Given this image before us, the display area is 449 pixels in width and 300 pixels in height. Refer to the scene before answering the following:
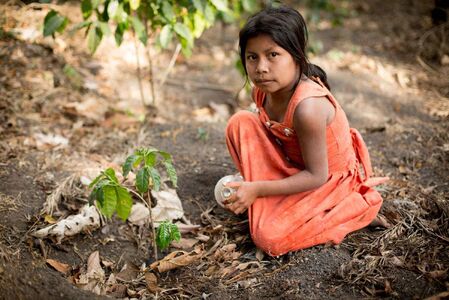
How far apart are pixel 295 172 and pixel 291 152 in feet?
0.33

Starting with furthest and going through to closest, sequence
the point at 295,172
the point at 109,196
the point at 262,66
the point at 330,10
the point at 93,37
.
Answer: the point at 330,10
the point at 93,37
the point at 295,172
the point at 262,66
the point at 109,196

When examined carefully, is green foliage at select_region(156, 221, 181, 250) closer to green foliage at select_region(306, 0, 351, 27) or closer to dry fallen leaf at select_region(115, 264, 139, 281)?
dry fallen leaf at select_region(115, 264, 139, 281)

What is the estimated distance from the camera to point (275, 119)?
2.08 metres

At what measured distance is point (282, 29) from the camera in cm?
175

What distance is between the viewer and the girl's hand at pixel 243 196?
6.28 ft

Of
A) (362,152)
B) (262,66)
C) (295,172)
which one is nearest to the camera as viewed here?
(262,66)

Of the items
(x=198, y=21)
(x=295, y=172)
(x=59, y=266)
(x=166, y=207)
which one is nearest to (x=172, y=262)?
(x=166, y=207)

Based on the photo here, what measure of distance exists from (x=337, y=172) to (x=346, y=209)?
0.61 ft

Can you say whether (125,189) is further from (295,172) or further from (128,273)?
(295,172)

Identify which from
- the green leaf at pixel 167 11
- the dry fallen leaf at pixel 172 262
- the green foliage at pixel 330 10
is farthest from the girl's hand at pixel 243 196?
the green foliage at pixel 330 10

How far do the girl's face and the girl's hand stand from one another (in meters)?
0.44

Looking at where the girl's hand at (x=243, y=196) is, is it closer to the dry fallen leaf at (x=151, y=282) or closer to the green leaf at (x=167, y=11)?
the dry fallen leaf at (x=151, y=282)

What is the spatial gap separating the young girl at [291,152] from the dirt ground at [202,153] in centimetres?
13

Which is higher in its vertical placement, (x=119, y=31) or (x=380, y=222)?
(x=119, y=31)
